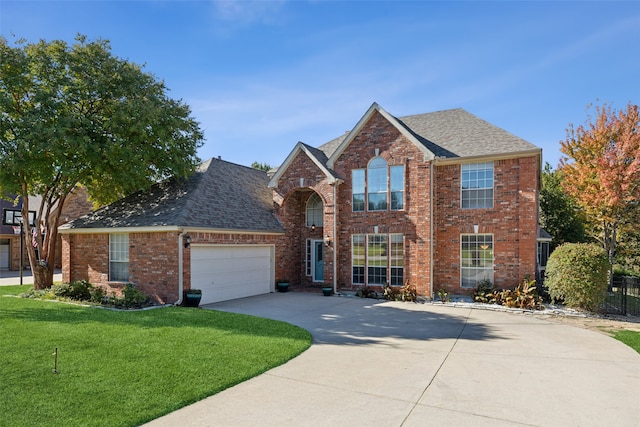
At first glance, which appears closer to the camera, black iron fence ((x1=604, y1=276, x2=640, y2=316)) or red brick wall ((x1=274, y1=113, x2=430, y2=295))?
black iron fence ((x1=604, y1=276, x2=640, y2=316))

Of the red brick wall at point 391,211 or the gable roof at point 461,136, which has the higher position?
the gable roof at point 461,136

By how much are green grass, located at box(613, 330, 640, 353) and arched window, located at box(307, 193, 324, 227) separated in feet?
41.3

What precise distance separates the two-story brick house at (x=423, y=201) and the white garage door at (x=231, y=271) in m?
1.13

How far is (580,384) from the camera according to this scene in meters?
6.57

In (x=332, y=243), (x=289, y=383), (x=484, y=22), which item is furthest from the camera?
(x=332, y=243)

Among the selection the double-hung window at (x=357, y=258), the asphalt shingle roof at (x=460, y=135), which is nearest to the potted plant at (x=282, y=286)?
the double-hung window at (x=357, y=258)

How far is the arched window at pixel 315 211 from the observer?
19.8 metres

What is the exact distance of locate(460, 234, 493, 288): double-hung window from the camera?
51.1 ft

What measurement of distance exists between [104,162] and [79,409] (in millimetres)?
11995

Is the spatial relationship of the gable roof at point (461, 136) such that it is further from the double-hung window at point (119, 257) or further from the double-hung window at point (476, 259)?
the double-hung window at point (119, 257)

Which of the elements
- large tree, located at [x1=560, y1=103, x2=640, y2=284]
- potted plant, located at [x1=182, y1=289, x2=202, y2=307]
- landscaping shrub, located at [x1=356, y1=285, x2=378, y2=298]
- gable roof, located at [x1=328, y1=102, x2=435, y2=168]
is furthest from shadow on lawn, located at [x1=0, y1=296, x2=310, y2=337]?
large tree, located at [x1=560, y1=103, x2=640, y2=284]

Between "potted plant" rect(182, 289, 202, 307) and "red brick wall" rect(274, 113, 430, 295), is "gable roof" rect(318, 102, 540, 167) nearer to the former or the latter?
"red brick wall" rect(274, 113, 430, 295)

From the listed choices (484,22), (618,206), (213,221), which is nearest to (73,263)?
(213,221)

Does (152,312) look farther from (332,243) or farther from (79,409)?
(332,243)
